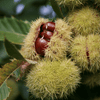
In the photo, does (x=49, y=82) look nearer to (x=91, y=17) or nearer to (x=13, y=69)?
(x=13, y=69)

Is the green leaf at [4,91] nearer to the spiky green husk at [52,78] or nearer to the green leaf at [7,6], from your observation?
the spiky green husk at [52,78]

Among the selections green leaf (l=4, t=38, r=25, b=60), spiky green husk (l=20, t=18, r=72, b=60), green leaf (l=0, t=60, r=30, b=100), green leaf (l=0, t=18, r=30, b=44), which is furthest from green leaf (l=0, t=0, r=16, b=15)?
green leaf (l=4, t=38, r=25, b=60)

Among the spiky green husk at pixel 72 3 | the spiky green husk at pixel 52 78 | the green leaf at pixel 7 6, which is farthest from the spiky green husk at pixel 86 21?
the green leaf at pixel 7 6

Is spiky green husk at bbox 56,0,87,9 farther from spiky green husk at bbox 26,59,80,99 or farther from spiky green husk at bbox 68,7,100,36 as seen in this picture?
spiky green husk at bbox 26,59,80,99

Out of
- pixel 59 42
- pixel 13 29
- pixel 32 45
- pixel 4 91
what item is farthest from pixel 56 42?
pixel 13 29

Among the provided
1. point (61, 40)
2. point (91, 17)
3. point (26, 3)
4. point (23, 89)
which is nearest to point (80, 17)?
point (91, 17)
